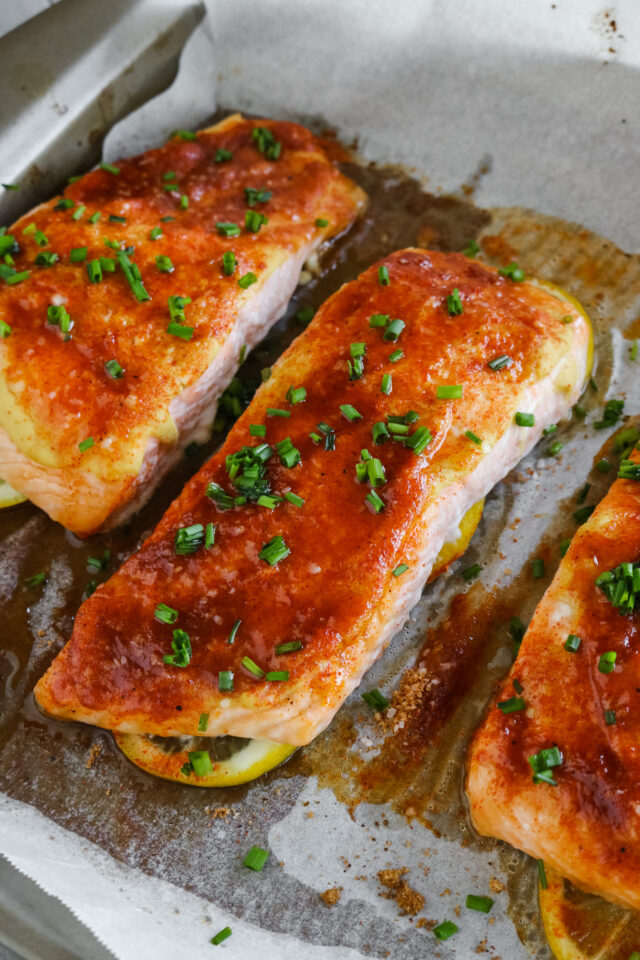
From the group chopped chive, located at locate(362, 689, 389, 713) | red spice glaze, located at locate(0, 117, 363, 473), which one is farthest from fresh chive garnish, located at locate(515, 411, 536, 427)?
red spice glaze, located at locate(0, 117, 363, 473)

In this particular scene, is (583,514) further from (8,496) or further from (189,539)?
(8,496)

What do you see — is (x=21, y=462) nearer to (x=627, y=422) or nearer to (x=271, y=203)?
(x=271, y=203)

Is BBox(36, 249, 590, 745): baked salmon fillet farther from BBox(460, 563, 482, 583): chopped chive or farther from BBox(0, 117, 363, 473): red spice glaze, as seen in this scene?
BBox(0, 117, 363, 473): red spice glaze

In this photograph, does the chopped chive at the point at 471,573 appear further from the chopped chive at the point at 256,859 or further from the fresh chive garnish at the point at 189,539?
the chopped chive at the point at 256,859

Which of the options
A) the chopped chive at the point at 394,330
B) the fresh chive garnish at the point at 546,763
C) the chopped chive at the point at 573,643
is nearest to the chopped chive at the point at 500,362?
the chopped chive at the point at 394,330

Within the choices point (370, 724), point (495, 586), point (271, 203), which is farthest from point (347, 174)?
point (370, 724)
